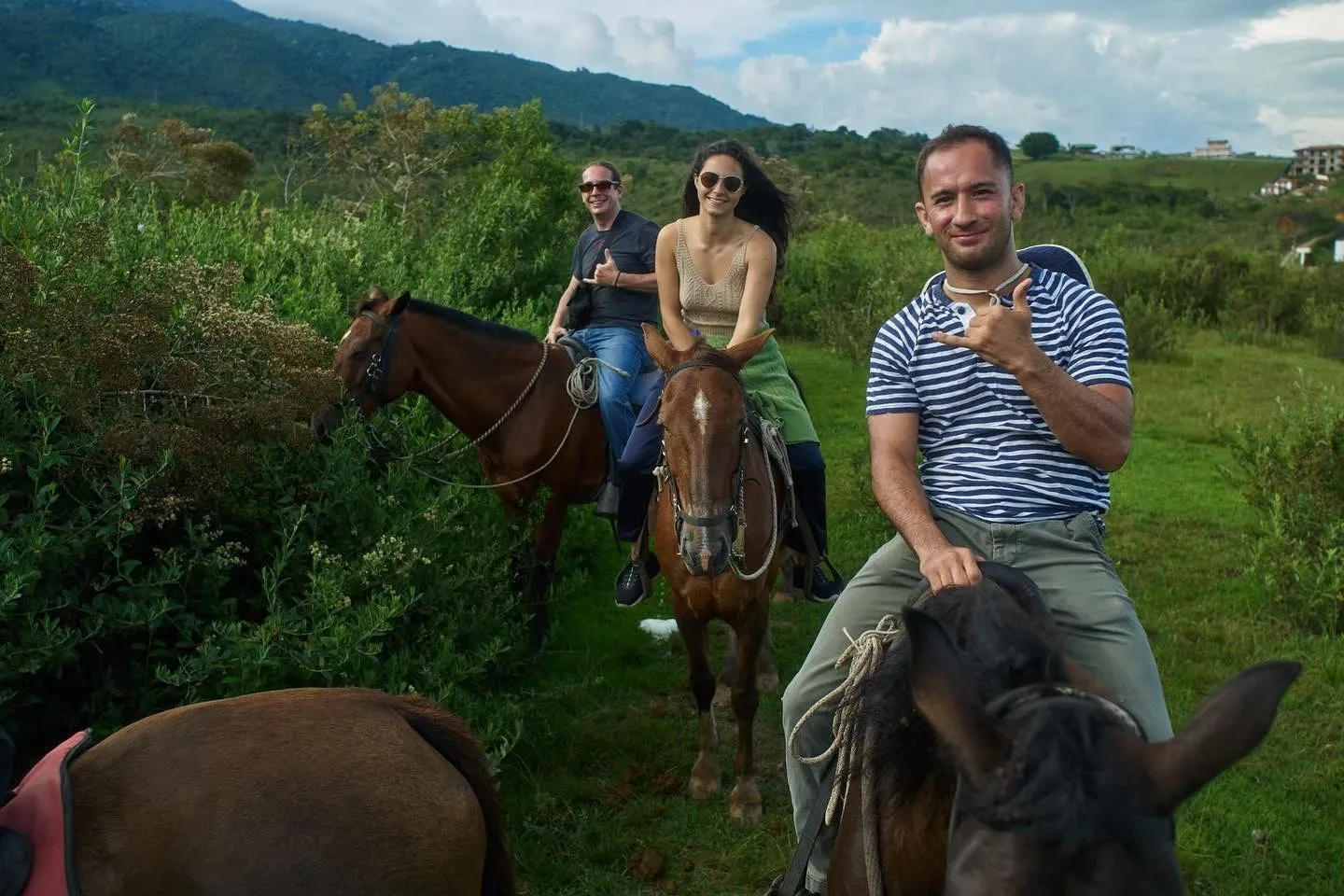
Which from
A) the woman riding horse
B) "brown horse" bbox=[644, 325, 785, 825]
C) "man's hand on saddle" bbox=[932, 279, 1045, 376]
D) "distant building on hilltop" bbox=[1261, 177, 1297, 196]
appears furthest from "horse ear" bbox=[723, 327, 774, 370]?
"distant building on hilltop" bbox=[1261, 177, 1297, 196]

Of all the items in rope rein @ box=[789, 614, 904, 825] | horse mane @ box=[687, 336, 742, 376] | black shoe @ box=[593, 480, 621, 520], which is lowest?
black shoe @ box=[593, 480, 621, 520]

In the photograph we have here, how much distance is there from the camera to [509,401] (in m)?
6.55

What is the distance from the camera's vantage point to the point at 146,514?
3.58m

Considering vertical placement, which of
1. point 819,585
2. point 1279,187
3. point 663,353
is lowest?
point 819,585

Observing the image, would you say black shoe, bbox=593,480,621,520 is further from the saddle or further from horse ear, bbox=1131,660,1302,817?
horse ear, bbox=1131,660,1302,817

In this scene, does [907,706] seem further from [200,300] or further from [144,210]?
[144,210]

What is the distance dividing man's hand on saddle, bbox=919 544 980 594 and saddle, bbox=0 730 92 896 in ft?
6.30

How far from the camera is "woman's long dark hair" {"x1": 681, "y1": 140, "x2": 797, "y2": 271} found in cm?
550

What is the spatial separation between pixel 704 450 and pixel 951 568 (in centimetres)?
185

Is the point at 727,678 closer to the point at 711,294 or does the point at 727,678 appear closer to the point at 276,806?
the point at 711,294

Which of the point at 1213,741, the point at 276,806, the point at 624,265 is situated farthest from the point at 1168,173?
the point at 276,806

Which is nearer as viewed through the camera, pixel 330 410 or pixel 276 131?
pixel 330 410

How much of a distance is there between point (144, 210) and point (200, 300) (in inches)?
128

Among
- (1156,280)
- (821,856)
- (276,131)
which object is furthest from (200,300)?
(276,131)
